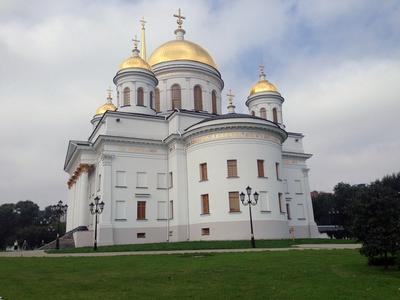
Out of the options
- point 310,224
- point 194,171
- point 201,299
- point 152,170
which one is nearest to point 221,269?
point 201,299

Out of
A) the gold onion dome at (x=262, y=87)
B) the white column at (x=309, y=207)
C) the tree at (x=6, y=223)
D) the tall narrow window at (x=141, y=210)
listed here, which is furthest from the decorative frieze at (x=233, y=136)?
the tree at (x=6, y=223)

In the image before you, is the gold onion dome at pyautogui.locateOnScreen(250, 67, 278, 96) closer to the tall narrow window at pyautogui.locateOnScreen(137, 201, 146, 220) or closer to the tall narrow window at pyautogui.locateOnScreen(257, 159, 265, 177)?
the tall narrow window at pyautogui.locateOnScreen(257, 159, 265, 177)

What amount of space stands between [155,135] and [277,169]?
1096cm

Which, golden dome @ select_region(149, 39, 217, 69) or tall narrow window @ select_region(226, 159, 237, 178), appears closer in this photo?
tall narrow window @ select_region(226, 159, 237, 178)

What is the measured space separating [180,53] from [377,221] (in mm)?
33131

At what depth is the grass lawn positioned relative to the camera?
26.8 feet

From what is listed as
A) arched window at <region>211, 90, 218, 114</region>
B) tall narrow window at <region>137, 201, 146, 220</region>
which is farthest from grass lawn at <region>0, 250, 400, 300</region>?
arched window at <region>211, 90, 218, 114</region>

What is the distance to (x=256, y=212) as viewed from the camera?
98.5ft

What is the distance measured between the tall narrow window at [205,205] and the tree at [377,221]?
19562 millimetres

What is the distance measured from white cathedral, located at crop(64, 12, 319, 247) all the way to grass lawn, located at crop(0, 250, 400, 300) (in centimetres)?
1664

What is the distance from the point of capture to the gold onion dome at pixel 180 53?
4156cm

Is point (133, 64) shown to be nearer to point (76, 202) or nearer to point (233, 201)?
point (76, 202)

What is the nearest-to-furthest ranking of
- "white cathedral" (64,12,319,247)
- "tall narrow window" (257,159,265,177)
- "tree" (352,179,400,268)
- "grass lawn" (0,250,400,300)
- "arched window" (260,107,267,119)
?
"grass lawn" (0,250,400,300)
"tree" (352,179,400,268)
"white cathedral" (64,12,319,247)
"tall narrow window" (257,159,265,177)
"arched window" (260,107,267,119)

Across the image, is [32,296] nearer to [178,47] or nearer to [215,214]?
[215,214]
